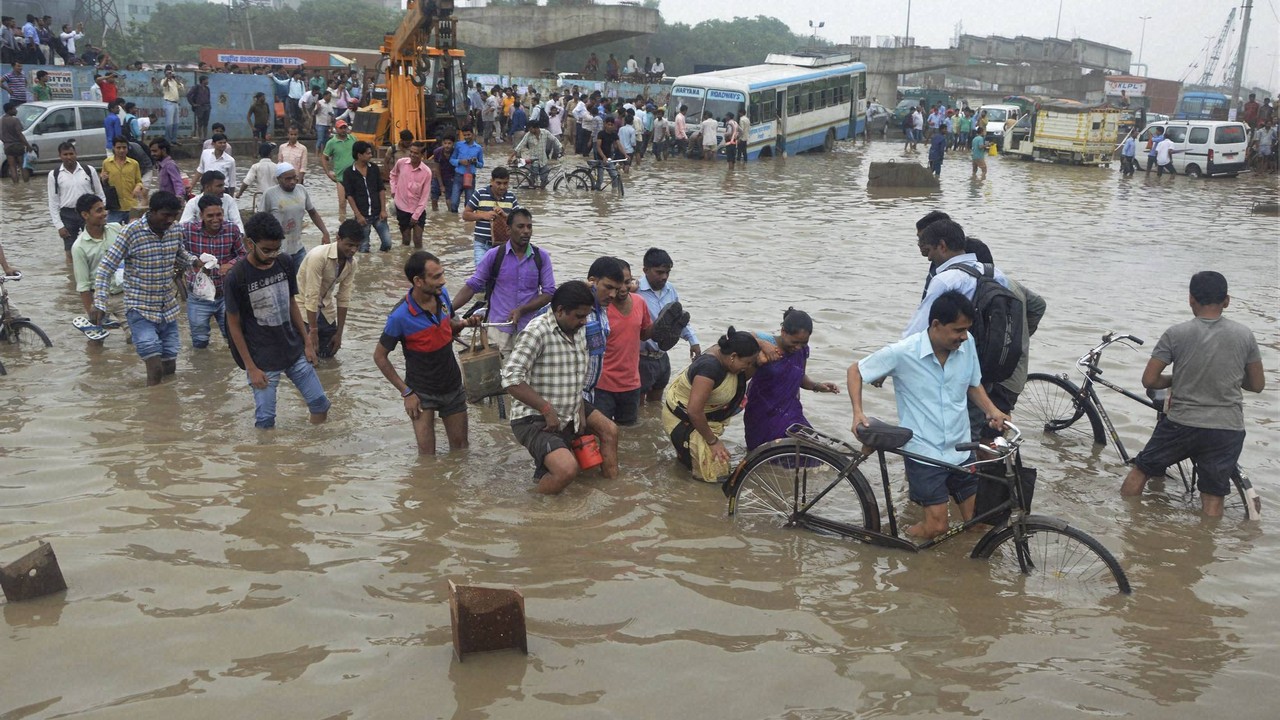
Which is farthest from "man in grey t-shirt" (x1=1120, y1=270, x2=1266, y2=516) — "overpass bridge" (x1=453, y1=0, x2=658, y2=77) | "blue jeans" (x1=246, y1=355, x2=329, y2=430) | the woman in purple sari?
"overpass bridge" (x1=453, y1=0, x2=658, y2=77)

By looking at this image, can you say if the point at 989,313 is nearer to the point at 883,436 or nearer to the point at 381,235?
the point at 883,436

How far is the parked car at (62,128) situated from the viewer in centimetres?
1945

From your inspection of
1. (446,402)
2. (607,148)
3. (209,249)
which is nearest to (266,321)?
(446,402)

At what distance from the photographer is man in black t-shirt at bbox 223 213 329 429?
617 centimetres

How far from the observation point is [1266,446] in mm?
7152

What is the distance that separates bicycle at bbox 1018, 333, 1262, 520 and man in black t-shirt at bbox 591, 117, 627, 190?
46.3 ft

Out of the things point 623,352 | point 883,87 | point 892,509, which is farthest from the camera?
point 883,87

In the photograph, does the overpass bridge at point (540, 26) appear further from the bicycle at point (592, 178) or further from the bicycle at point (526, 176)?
the bicycle at point (526, 176)

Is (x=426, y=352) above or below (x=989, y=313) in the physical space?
below

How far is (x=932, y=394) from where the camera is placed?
512 centimetres

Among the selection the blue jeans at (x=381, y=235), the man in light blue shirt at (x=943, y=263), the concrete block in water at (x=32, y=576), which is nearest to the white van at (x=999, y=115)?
the blue jeans at (x=381, y=235)

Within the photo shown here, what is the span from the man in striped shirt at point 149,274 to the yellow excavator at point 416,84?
11597 millimetres

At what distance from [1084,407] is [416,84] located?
16.1 meters

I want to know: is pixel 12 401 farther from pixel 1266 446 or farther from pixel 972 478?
pixel 1266 446
